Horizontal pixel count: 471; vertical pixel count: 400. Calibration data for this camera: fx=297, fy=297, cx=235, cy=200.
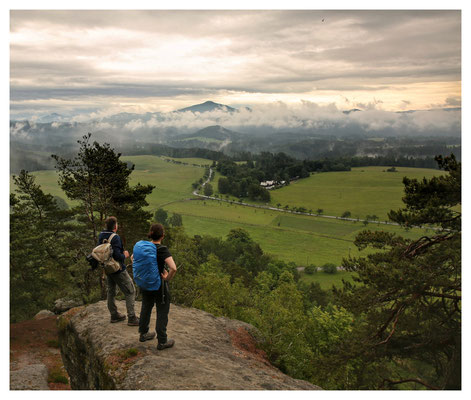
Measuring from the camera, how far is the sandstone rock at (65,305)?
16125 mm

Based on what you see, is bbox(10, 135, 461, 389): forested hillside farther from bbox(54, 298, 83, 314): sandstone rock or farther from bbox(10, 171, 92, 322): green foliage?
bbox(54, 298, 83, 314): sandstone rock

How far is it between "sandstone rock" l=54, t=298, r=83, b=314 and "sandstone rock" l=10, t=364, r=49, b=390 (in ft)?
24.3

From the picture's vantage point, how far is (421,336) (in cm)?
909

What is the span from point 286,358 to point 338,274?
50950mm

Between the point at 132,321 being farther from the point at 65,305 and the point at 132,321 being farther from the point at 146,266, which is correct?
the point at 65,305

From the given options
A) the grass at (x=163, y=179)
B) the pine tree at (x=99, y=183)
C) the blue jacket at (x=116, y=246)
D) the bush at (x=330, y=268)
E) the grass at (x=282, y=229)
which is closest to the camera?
the blue jacket at (x=116, y=246)

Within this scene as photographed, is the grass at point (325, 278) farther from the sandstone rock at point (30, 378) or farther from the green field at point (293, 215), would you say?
the sandstone rock at point (30, 378)

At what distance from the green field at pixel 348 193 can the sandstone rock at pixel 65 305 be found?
2593 inches

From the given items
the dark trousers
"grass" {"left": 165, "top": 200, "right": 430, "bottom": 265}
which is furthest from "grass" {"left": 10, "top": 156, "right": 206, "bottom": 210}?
the dark trousers

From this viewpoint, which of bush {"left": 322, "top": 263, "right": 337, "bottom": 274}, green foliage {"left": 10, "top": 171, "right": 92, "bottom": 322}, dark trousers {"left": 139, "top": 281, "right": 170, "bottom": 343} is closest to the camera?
dark trousers {"left": 139, "top": 281, "right": 170, "bottom": 343}

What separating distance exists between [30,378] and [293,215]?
75.7m

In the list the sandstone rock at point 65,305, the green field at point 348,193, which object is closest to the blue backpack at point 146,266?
the sandstone rock at point 65,305

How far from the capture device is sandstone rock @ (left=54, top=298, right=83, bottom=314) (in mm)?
16125

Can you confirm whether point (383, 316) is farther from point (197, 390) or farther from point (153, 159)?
point (153, 159)
